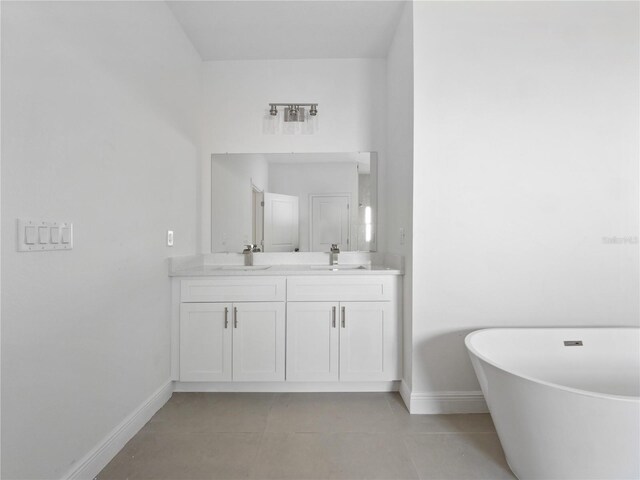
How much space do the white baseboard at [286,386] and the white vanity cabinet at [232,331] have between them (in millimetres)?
86

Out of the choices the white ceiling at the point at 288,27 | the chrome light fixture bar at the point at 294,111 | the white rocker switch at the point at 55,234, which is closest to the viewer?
the white rocker switch at the point at 55,234

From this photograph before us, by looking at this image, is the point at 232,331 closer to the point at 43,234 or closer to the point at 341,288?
the point at 341,288

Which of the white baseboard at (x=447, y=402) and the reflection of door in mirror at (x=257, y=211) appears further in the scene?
the reflection of door in mirror at (x=257, y=211)

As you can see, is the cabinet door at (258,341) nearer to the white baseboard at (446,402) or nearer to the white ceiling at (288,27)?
the white baseboard at (446,402)

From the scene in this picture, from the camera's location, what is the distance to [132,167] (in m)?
1.77

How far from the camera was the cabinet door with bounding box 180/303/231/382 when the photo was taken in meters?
2.24

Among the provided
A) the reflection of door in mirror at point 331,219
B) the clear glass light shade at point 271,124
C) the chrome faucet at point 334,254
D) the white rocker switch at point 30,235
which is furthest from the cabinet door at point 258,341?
the clear glass light shade at point 271,124

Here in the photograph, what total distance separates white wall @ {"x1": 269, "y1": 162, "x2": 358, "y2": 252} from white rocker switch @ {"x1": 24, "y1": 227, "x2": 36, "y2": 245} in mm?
1809

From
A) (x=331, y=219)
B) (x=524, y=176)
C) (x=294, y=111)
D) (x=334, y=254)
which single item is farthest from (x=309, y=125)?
(x=524, y=176)

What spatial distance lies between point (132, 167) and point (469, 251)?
1991 mm

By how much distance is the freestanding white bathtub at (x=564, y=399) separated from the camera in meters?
1.15

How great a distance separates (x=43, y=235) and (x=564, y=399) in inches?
77.7

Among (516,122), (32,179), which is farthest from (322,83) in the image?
(32,179)

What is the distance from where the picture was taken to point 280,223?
2818 millimetres
